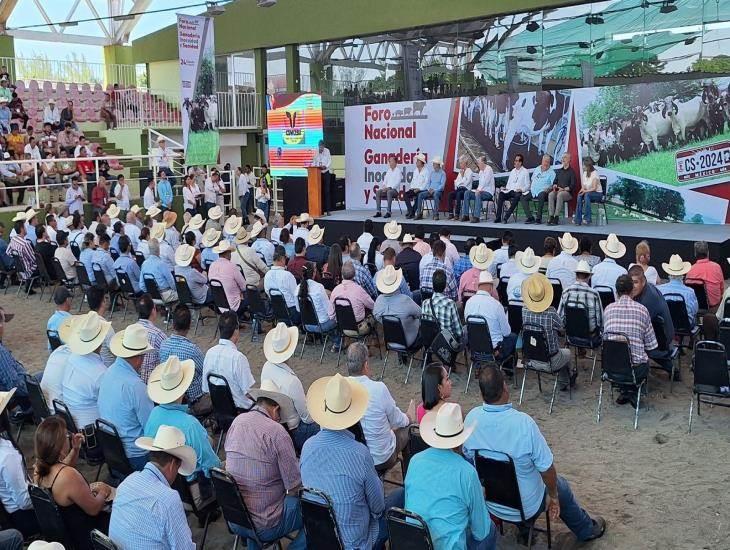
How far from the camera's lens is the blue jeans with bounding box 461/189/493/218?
15.5m

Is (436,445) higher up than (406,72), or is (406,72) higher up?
(406,72)

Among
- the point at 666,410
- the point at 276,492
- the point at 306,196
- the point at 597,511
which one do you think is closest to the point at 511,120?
the point at 306,196

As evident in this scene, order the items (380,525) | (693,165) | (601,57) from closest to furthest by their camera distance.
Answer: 1. (380,525)
2. (693,165)
3. (601,57)

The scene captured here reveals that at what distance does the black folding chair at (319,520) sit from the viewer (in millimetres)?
3828

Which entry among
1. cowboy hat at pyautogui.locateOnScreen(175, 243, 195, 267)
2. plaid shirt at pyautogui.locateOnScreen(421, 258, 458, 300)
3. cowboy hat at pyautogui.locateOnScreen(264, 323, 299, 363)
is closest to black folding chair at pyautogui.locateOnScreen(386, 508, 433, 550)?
cowboy hat at pyautogui.locateOnScreen(264, 323, 299, 363)

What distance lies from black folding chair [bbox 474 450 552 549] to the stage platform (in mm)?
8396

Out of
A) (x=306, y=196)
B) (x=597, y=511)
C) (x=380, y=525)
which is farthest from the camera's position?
(x=306, y=196)

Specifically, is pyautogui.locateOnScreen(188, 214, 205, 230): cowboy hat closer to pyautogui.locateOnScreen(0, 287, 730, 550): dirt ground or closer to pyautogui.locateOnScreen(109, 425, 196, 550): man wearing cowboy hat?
pyautogui.locateOnScreen(0, 287, 730, 550): dirt ground

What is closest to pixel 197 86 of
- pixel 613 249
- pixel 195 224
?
pixel 195 224

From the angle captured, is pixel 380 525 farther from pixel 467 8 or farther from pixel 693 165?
pixel 467 8

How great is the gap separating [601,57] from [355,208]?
6914 mm

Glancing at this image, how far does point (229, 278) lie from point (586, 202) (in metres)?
7.59

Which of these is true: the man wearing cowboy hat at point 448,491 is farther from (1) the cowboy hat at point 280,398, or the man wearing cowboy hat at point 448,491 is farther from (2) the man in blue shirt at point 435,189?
(2) the man in blue shirt at point 435,189

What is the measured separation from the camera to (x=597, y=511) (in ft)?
17.2
